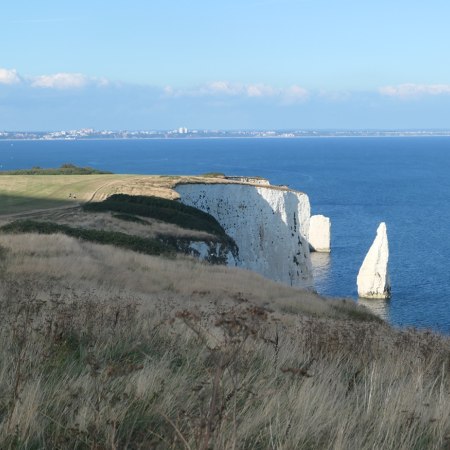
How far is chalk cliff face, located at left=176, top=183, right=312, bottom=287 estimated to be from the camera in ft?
162

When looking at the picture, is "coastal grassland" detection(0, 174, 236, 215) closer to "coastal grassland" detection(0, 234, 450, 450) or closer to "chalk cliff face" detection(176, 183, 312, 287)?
"chalk cliff face" detection(176, 183, 312, 287)

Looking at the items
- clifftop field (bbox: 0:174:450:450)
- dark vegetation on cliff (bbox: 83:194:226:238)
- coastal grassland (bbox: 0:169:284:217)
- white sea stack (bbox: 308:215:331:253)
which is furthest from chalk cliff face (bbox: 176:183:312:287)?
clifftop field (bbox: 0:174:450:450)

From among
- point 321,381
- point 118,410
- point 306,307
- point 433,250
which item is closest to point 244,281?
point 306,307

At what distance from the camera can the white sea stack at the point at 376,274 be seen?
182 ft

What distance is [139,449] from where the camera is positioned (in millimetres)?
3643

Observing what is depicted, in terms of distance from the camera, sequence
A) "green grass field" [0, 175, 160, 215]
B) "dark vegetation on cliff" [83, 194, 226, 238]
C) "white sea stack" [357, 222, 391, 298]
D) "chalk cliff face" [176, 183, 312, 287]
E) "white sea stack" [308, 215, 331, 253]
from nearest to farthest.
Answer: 1. "dark vegetation on cliff" [83, 194, 226, 238]
2. "green grass field" [0, 175, 160, 215]
3. "chalk cliff face" [176, 183, 312, 287]
4. "white sea stack" [357, 222, 391, 298]
5. "white sea stack" [308, 215, 331, 253]

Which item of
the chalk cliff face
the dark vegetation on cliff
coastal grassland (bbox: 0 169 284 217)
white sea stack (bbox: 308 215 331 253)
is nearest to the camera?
the dark vegetation on cliff

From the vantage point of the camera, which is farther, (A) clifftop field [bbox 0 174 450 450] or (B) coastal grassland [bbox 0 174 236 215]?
(B) coastal grassland [bbox 0 174 236 215]

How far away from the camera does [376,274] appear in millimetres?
55375

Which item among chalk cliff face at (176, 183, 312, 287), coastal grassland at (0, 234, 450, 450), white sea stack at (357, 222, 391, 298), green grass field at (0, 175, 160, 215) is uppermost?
coastal grassland at (0, 234, 450, 450)

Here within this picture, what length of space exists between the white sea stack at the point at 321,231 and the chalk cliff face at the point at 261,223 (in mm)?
20698

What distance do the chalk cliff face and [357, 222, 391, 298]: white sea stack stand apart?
4.45 metres

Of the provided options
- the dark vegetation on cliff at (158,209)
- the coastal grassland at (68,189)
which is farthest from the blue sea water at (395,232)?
the coastal grassland at (68,189)

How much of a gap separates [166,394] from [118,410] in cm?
56
